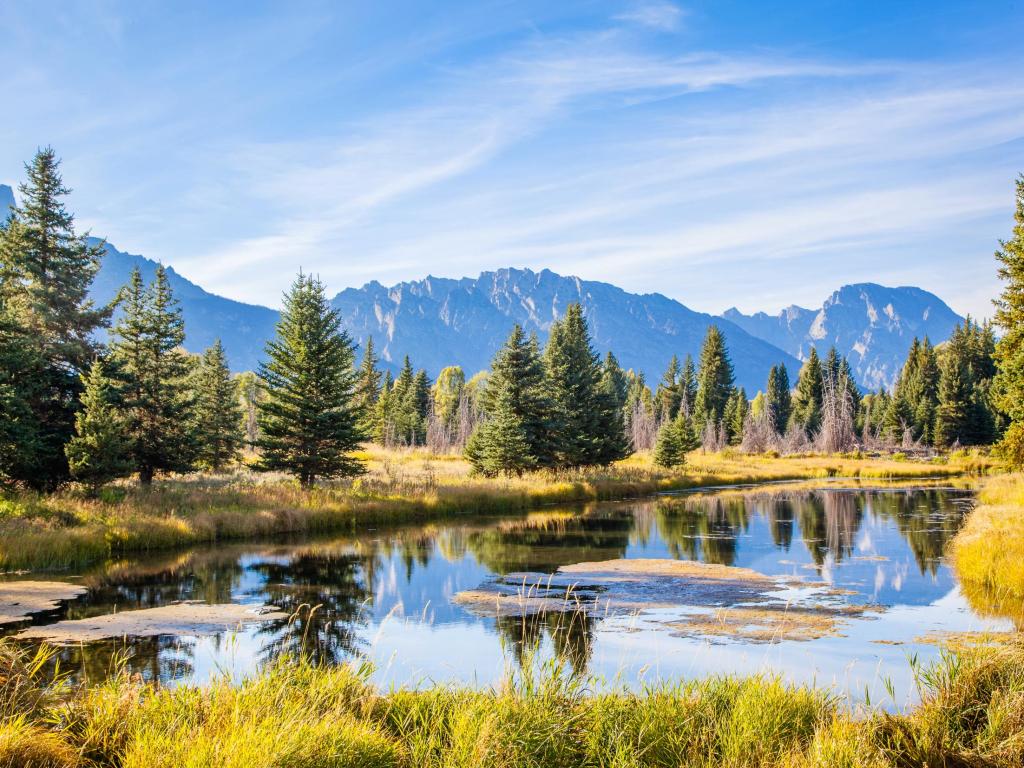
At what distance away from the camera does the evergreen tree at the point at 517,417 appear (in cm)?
4203

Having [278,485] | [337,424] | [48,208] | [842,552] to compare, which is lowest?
[842,552]

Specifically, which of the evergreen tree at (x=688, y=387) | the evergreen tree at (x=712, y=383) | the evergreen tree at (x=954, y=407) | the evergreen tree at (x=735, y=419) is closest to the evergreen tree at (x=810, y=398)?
the evergreen tree at (x=735, y=419)

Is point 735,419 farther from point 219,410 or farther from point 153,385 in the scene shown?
point 153,385

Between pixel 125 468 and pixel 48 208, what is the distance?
10170 millimetres

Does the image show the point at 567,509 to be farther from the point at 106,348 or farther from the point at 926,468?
the point at 926,468

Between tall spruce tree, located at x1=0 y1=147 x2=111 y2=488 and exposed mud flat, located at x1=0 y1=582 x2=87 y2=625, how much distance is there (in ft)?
29.0

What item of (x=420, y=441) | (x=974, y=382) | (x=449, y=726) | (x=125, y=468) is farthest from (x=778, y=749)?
(x=974, y=382)

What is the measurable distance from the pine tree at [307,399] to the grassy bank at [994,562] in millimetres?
22515

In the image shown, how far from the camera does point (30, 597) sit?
52.5ft

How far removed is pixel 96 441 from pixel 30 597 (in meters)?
8.81

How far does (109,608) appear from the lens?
15477mm

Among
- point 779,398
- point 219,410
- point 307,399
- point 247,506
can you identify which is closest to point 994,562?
point 247,506

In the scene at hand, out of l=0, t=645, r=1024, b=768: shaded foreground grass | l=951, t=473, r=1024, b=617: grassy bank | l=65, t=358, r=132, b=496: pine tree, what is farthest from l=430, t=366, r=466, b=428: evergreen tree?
l=0, t=645, r=1024, b=768: shaded foreground grass

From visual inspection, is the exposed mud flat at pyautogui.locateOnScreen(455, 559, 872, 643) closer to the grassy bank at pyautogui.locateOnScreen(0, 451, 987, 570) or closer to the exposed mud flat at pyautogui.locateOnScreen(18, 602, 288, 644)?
the exposed mud flat at pyautogui.locateOnScreen(18, 602, 288, 644)
